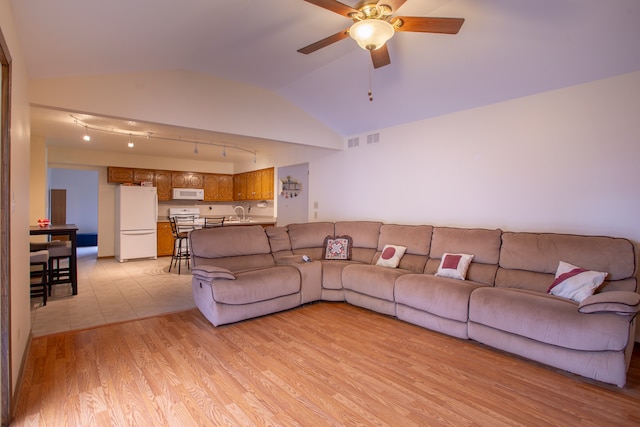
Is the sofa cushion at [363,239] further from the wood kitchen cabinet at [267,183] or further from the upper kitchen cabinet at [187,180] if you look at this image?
the upper kitchen cabinet at [187,180]

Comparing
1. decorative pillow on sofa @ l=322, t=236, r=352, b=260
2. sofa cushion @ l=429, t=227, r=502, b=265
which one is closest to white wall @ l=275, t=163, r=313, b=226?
decorative pillow on sofa @ l=322, t=236, r=352, b=260

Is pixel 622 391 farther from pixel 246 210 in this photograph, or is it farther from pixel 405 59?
pixel 246 210

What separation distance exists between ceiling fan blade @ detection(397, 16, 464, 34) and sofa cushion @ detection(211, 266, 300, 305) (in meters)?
2.62

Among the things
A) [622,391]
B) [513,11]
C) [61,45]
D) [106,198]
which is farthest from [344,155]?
[106,198]

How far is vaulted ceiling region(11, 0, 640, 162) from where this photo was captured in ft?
7.75

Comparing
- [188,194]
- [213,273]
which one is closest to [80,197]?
[188,194]

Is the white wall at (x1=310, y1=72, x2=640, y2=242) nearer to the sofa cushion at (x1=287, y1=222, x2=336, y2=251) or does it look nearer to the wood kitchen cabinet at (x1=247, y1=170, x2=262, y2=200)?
the sofa cushion at (x1=287, y1=222, x2=336, y2=251)

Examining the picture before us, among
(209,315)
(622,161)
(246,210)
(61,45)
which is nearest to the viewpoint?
(61,45)

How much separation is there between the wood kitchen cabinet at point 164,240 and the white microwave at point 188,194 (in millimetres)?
779

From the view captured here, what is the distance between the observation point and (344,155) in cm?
557

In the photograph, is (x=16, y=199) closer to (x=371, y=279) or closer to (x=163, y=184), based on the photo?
(x=371, y=279)

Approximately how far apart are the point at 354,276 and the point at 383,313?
0.54m

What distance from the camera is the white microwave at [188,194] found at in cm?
793

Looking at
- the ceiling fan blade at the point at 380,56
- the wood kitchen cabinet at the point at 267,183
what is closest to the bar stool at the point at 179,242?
the wood kitchen cabinet at the point at 267,183
